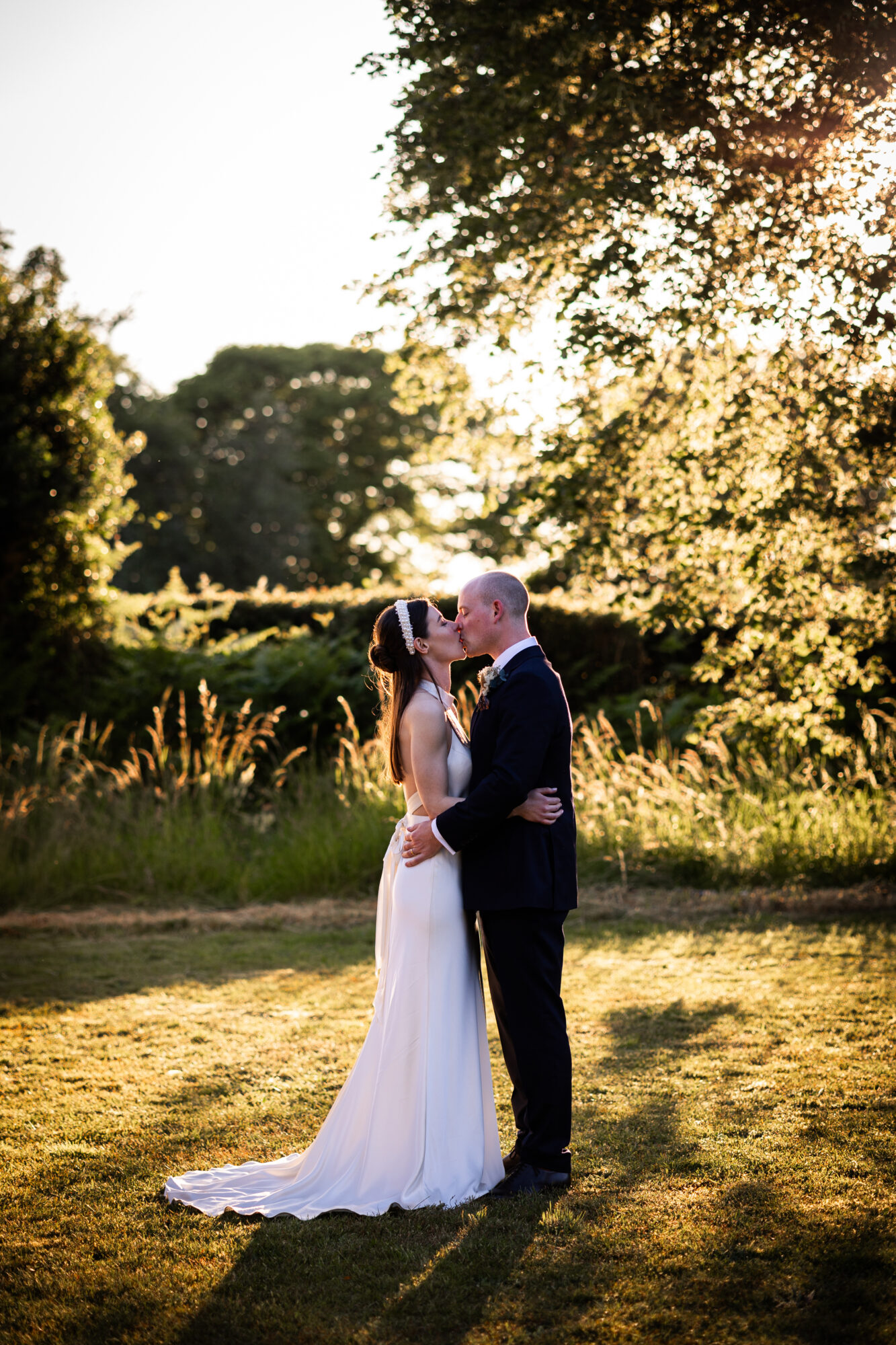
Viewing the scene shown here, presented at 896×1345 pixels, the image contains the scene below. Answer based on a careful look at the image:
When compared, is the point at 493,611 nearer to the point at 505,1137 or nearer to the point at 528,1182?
the point at 528,1182

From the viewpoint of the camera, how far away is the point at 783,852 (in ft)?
30.0

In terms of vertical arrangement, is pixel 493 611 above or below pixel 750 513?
below

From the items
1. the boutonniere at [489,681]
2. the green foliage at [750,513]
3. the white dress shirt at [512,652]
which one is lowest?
the boutonniere at [489,681]

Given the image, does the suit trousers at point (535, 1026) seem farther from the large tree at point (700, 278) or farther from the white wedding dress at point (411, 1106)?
the large tree at point (700, 278)

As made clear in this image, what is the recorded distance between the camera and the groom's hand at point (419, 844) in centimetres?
388

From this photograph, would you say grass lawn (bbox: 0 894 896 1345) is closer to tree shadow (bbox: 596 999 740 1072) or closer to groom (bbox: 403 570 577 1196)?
tree shadow (bbox: 596 999 740 1072)

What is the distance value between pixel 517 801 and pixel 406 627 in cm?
81

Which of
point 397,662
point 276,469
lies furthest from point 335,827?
point 276,469

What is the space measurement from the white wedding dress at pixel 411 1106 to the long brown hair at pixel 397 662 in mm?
478

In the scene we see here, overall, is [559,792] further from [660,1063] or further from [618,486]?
[618,486]

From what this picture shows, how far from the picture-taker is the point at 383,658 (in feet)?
13.5

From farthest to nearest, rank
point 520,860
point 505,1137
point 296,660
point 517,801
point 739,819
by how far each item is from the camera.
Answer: point 296,660 < point 739,819 < point 505,1137 < point 520,860 < point 517,801

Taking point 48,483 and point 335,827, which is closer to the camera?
point 335,827

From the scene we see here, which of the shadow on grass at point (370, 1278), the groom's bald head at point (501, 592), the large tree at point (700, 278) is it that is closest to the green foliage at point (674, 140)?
the large tree at point (700, 278)
